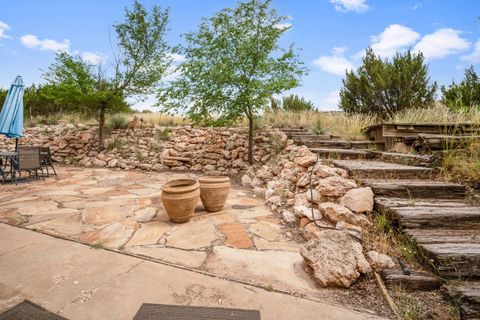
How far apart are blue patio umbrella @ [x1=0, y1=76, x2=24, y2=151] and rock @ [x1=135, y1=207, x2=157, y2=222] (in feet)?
13.3

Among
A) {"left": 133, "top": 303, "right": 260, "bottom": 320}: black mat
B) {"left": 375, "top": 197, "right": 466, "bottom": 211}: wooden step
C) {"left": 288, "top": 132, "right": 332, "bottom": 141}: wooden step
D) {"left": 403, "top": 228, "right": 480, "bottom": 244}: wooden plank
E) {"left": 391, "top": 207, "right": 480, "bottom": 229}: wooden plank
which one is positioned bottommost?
{"left": 133, "top": 303, "right": 260, "bottom": 320}: black mat

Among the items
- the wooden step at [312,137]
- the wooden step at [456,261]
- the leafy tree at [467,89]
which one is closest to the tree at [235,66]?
the wooden step at [312,137]

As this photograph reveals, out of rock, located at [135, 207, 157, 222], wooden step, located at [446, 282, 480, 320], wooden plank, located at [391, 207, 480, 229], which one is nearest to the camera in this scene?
wooden step, located at [446, 282, 480, 320]

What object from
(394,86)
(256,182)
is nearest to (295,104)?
(394,86)

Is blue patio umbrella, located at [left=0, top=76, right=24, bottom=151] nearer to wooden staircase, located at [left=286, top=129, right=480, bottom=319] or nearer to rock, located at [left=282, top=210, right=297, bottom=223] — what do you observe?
rock, located at [left=282, top=210, right=297, bottom=223]

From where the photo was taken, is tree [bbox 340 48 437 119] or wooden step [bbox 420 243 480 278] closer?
wooden step [bbox 420 243 480 278]

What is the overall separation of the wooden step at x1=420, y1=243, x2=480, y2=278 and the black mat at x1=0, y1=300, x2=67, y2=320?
101 inches

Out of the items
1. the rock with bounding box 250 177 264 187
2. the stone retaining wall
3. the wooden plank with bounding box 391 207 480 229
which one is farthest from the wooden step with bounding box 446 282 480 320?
the stone retaining wall

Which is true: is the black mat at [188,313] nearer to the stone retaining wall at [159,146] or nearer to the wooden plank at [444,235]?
the wooden plank at [444,235]

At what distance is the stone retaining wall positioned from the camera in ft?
23.2

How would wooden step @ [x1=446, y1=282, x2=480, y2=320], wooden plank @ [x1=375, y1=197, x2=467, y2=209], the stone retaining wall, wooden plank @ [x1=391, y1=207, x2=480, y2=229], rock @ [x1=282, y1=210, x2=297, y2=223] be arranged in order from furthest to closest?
the stone retaining wall → rock @ [x1=282, y1=210, x2=297, y2=223] → wooden plank @ [x1=375, y1=197, x2=467, y2=209] → wooden plank @ [x1=391, y1=207, x2=480, y2=229] → wooden step @ [x1=446, y1=282, x2=480, y2=320]

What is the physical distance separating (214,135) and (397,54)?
761cm

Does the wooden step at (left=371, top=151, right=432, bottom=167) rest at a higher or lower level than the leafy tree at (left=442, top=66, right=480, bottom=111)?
lower

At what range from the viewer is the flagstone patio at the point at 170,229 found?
219 cm
